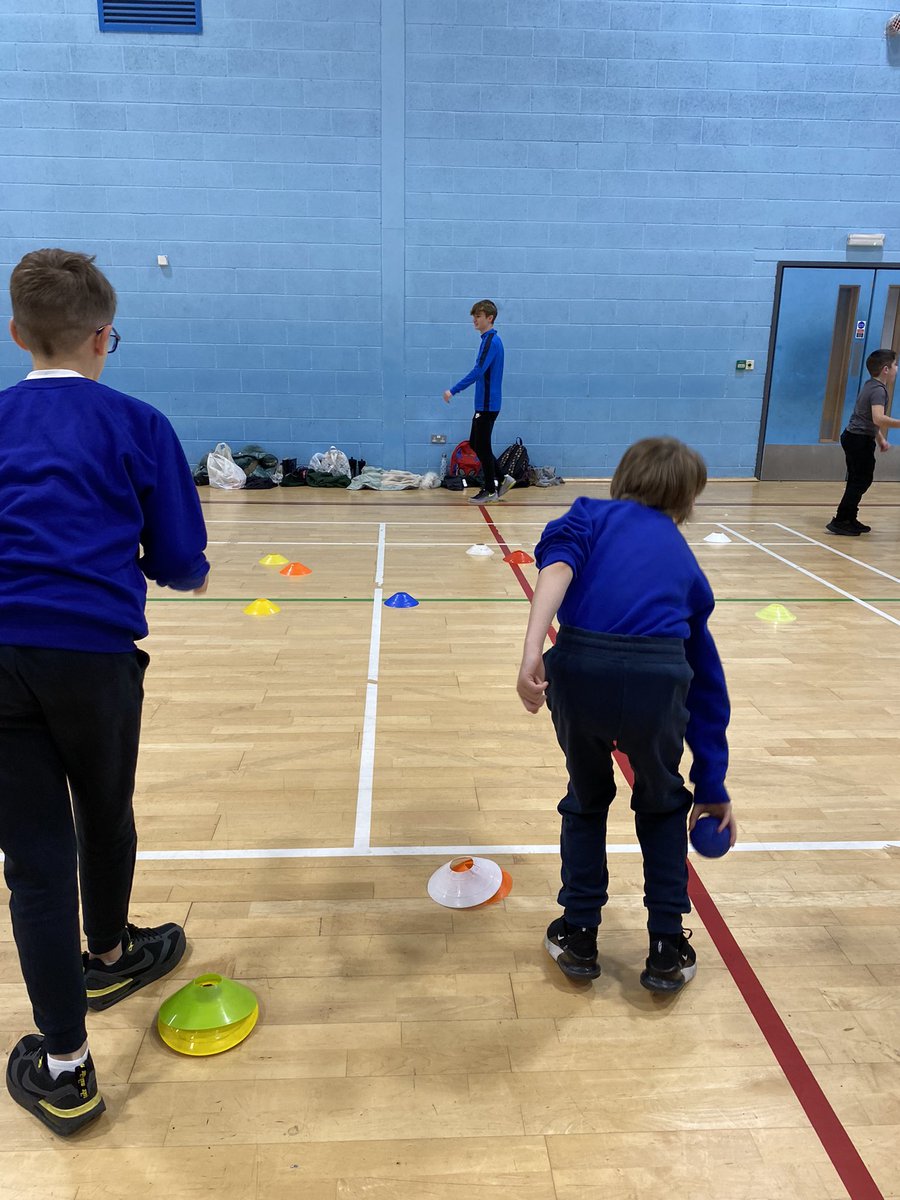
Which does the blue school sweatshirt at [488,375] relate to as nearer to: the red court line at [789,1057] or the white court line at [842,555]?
the white court line at [842,555]

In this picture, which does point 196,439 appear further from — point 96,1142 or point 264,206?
point 96,1142

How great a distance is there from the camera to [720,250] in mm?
8984

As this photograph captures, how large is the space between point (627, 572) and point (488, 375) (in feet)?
20.9

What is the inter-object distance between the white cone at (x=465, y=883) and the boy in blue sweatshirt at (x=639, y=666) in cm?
45

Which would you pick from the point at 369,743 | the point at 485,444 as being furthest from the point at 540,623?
the point at 485,444

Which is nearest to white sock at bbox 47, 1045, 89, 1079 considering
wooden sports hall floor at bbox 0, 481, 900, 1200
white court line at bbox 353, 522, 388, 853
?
wooden sports hall floor at bbox 0, 481, 900, 1200

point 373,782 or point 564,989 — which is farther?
point 373,782

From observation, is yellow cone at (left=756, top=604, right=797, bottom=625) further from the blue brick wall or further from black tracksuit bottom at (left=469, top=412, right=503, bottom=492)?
Result: the blue brick wall

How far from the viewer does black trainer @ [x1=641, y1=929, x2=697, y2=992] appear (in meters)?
2.05

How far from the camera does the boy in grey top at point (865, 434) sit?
21.2ft

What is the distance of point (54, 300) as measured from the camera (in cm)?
156

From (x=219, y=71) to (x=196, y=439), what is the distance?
343 centimetres

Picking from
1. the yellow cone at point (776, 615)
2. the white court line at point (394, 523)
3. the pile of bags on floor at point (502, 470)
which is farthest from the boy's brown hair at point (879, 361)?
the pile of bags on floor at point (502, 470)

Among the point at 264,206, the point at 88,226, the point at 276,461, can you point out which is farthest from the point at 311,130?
the point at 276,461
